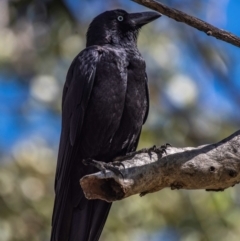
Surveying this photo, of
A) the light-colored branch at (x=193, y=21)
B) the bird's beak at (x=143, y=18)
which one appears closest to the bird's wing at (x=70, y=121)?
the bird's beak at (x=143, y=18)

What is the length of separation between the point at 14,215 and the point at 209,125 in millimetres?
2745

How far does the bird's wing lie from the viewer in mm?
5227

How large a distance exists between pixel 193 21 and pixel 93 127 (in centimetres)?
145

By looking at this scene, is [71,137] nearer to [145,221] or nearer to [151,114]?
[145,221]

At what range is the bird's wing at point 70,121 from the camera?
523 centimetres

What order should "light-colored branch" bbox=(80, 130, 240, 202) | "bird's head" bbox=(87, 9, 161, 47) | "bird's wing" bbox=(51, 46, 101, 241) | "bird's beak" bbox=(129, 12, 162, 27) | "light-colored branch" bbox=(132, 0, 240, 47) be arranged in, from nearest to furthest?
1. "light-colored branch" bbox=(80, 130, 240, 202)
2. "light-colored branch" bbox=(132, 0, 240, 47)
3. "bird's wing" bbox=(51, 46, 101, 241)
4. "bird's head" bbox=(87, 9, 161, 47)
5. "bird's beak" bbox=(129, 12, 162, 27)

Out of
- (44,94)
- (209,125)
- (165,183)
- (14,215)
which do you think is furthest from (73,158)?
(209,125)

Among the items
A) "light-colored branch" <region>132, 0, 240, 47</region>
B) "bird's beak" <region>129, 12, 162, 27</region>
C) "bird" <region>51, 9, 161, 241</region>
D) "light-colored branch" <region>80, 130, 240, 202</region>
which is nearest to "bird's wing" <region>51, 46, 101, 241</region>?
"bird" <region>51, 9, 161, 241</region>

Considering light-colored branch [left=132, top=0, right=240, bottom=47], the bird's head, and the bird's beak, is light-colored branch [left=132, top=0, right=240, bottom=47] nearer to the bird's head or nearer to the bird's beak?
the bird's head

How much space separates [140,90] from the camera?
18.0 feet

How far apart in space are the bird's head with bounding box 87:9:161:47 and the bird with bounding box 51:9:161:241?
0.43m

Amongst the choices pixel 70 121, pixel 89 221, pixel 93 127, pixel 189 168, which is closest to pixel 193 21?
pixel 189 168

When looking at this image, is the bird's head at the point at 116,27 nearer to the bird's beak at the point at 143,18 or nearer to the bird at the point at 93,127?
the bird's beak at the point at 143,18

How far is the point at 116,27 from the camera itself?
19.9 feet
